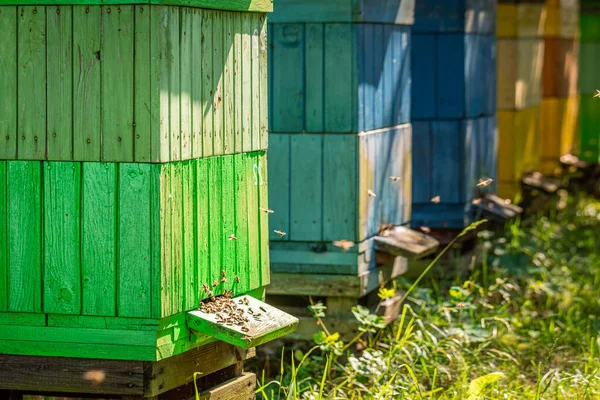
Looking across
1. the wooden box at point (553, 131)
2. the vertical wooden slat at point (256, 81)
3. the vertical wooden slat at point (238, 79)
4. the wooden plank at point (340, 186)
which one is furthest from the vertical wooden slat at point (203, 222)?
the wooden box at point (553, 131)

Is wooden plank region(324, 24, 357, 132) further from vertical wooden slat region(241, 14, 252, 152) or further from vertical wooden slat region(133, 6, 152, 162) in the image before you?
vertical wooden slat region(133, 6, 152, 162)

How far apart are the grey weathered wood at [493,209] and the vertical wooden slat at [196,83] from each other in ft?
12.2

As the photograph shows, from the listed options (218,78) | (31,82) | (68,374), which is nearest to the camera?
(31,82)

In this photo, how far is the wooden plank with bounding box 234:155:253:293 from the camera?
169 inches

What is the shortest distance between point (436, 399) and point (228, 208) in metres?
1.54

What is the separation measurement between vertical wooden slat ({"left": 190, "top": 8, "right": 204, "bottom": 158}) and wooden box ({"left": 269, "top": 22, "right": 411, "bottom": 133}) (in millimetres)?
1734

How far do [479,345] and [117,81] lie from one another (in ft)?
9.16

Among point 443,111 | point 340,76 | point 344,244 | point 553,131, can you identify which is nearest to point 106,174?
point 344,244

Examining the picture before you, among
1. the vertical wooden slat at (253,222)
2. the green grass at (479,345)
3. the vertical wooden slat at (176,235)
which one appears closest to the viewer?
the vertical wooden slat at (176,235)

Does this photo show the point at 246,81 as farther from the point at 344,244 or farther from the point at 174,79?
the point at 344,244

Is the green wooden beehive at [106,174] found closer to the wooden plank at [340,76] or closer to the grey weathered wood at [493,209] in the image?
the wooden plank at [340,76]

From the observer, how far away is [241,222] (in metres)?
4.33

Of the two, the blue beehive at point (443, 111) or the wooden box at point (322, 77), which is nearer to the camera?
the wooden box at point (322, 77)

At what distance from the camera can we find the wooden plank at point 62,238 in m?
3.90
